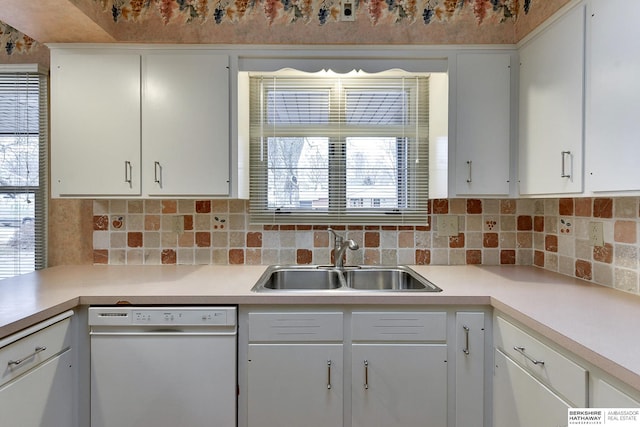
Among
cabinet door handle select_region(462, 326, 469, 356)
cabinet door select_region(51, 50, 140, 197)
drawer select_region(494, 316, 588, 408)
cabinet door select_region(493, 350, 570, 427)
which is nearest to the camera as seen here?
drawer select_region(494, 316, 588, 408)

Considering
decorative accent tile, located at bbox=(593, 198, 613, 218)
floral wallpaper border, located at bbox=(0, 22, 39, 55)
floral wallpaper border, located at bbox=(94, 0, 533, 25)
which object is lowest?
decorative accent tile, located at bbox=(593, 198, 613, 218)

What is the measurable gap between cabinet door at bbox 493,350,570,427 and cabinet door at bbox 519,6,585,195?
770mm

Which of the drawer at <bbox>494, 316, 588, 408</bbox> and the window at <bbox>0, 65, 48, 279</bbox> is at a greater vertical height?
the window at <bbox>0, 65, 48, 279</bbox>

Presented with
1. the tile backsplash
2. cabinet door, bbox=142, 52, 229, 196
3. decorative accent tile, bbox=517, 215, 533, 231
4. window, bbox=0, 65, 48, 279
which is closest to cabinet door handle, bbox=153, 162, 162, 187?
cabinet door, bbox=142, 52, 229, 196

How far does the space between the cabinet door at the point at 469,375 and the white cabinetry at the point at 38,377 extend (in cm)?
164

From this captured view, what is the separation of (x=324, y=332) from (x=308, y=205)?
2.76 ft

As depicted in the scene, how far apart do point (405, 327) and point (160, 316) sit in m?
1.05

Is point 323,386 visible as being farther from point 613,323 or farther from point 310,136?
point 310,136

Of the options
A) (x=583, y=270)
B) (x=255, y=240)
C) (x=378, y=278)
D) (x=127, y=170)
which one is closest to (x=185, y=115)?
(x=127, y=170)

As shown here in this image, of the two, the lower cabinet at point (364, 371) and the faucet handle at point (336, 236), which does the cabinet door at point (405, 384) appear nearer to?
the lower cabinet at point (364, 371)

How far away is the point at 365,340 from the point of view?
5.07ft

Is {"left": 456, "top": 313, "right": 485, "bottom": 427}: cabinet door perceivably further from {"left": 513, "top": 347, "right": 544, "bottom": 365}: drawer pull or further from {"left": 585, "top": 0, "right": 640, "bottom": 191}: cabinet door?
{"left": 585, "top": 0, "right": 640, "bottom": 191}: cabinet door

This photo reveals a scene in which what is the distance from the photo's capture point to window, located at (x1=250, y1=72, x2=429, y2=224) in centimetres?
213

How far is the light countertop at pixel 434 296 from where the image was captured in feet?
3.43
